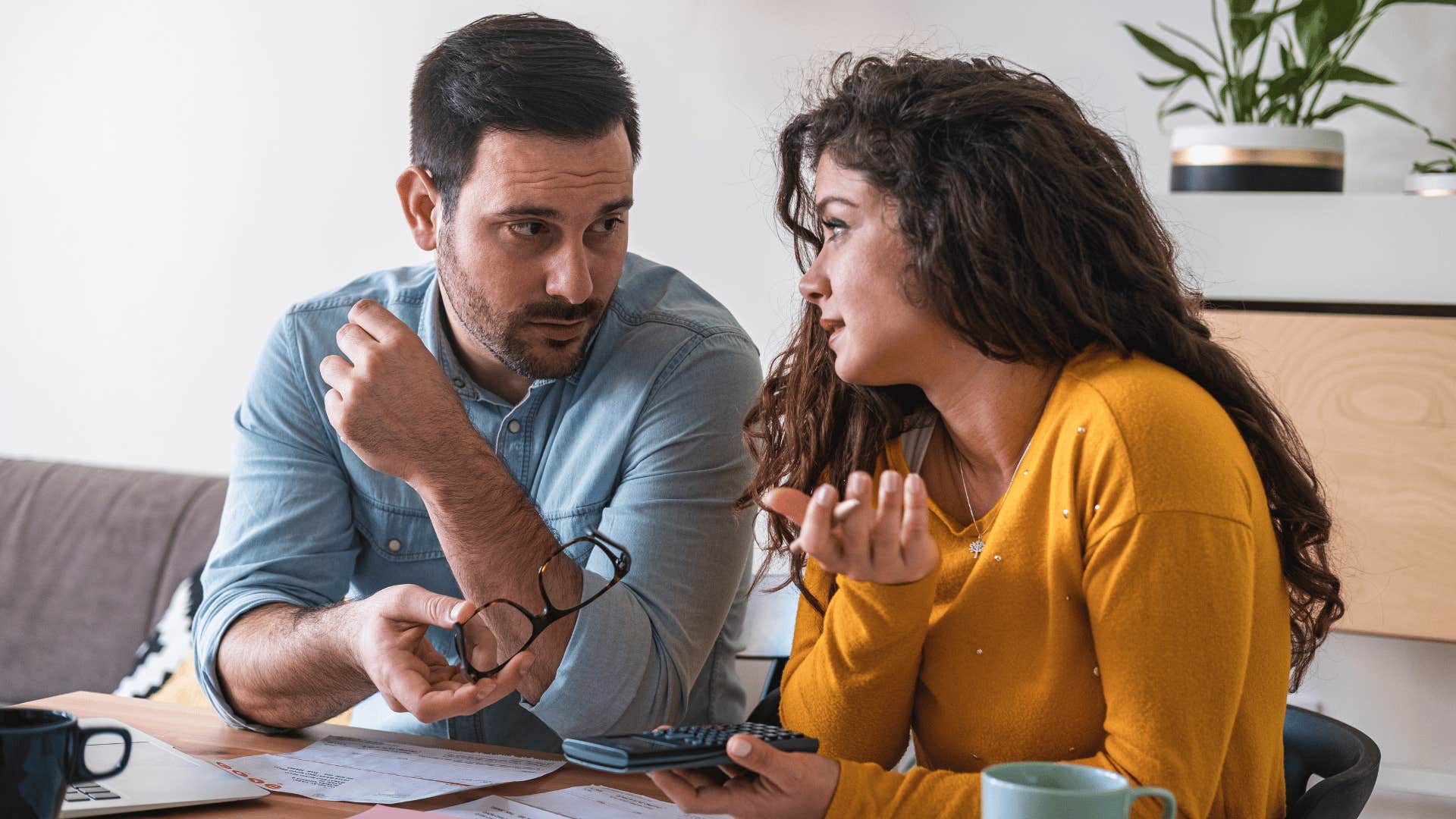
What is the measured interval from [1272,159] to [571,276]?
102 centimetres

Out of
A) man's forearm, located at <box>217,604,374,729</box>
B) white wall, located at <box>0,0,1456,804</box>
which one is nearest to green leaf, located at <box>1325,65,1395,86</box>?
white wall, located at <box>0,0,1456,804</box>

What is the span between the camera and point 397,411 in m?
1.28

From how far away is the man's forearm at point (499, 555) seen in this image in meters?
1.27

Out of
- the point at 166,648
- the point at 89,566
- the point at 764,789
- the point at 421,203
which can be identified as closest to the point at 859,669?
the point at 764,789

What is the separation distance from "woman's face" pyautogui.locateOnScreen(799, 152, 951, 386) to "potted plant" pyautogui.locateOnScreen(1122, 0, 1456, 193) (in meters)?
0.94

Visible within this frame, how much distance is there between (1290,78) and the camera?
1.83 m

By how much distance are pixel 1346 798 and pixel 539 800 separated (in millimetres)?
608

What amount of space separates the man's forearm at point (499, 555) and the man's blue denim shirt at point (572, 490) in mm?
70

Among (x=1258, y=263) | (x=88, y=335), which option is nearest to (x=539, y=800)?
(x=1258, y=263)

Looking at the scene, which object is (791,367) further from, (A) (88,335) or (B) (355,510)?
(A) (88,335)

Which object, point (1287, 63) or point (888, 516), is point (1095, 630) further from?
point (1287, 63)

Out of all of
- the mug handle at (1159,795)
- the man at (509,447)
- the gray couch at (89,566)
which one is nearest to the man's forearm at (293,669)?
the man at (509,447)

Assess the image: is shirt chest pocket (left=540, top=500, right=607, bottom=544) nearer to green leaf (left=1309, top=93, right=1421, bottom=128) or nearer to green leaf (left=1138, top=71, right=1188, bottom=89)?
green leaf (left=1138, top=71, right=1188, bottom=89)

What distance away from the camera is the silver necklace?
3.56 ft
